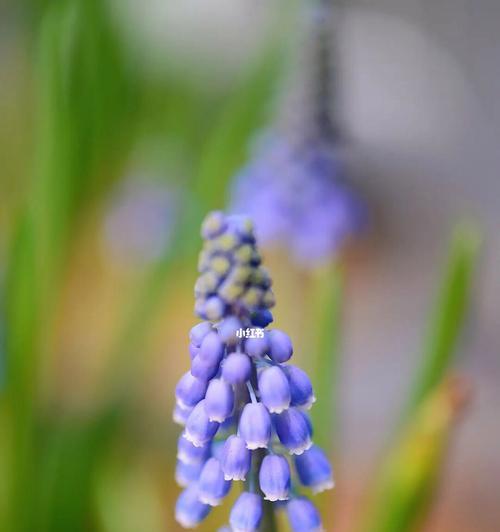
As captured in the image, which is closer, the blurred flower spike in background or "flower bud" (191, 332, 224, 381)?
Result: "flower bud" (191, 332, 224, 381)

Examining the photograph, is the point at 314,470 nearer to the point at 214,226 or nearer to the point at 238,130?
the point at 214,226

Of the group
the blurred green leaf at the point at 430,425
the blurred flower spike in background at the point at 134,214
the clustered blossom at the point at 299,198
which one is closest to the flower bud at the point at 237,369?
the blurred green leaf at the point at 430,425

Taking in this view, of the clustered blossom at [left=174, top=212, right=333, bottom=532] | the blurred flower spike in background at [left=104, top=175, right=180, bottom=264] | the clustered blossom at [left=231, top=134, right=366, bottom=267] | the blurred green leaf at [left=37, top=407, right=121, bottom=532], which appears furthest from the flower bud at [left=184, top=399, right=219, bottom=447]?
the blurred flower spike in background at [left=104, top=175, right=180, bottom=264]

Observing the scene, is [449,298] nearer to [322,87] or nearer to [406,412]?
[406,412]

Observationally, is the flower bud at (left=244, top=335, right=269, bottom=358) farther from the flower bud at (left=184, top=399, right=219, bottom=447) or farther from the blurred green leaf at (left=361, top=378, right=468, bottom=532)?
the blurred green leaf at (left=361, top=378, right=468, bottom=532)

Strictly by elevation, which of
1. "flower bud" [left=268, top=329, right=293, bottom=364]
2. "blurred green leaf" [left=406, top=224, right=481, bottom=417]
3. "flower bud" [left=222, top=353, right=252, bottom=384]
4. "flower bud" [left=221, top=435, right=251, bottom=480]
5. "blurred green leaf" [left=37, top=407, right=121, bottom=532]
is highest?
"blurred green leaf" [left=406, top=224, right=481, bottom=417]

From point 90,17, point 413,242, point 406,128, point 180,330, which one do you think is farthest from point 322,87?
point 406,128

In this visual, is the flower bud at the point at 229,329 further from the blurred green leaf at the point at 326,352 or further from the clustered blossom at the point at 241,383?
the blurred green leaf at the point at 326,352
